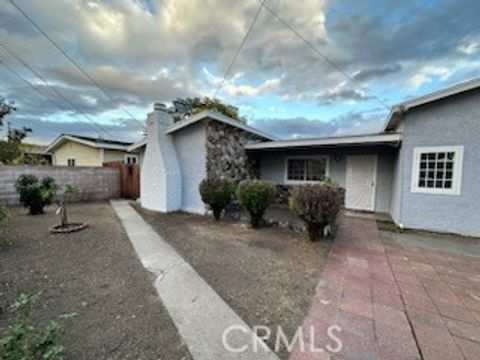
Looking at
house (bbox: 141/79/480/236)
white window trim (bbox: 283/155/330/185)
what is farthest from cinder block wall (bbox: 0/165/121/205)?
white window trim (bbox: 283/155/330/185)

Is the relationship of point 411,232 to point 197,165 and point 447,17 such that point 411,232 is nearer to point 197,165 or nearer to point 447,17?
point 447,17

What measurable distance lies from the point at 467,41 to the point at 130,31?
12.0 metres

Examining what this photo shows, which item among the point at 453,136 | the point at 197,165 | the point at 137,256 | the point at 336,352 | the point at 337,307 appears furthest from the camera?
the point at 197,165

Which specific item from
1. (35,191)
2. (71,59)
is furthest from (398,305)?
(71,59)

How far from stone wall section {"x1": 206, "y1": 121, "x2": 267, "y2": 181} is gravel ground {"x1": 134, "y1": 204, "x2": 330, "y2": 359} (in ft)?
8.10

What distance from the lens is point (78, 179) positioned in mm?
11961

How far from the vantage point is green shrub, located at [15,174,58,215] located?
7.85 m

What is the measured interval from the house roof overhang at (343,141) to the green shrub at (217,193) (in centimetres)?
288

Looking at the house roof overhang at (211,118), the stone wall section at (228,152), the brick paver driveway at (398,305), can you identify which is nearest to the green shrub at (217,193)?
the stone wall section at (228,152)

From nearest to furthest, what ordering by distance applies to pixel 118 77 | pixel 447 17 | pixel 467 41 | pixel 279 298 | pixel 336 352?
pixel 336 352 < pixel 279 298 < pixel 447 17 < pixel 467 41 < pixel 118 77

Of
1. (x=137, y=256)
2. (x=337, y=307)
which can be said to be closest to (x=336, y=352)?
(x=337, y=307)

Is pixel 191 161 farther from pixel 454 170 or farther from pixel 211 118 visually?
pixel 454 170

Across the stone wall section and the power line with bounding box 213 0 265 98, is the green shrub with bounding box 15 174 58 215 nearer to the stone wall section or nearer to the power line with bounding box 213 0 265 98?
the stone wall section

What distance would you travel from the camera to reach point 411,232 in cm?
647
